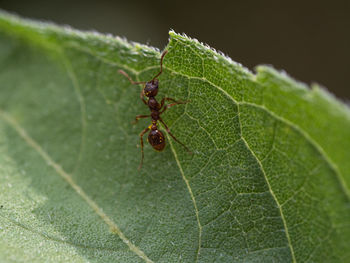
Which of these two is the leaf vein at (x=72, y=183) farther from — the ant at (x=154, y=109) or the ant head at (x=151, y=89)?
the ant head at (x=151, y=89)

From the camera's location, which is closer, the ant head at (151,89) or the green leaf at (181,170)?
the green leaf at (181,170)

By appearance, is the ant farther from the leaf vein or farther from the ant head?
the leaf vein

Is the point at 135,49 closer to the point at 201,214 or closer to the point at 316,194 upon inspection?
the point at 201,214

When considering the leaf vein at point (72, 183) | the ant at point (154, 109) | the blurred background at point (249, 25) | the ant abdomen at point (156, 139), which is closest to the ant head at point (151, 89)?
the ant at point (154, 109)

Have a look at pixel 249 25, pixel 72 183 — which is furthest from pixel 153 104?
pixel 249 25

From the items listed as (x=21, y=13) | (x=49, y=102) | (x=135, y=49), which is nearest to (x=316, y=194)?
(x=135, y=49)

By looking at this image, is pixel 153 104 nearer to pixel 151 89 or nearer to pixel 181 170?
pixel 151 89
